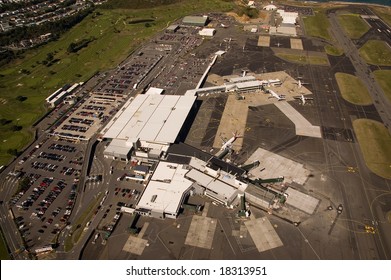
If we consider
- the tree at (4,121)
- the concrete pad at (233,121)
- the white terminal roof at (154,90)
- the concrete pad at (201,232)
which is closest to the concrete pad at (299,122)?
the concrete pad at (233,121)

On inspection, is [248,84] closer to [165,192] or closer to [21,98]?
[165,192]

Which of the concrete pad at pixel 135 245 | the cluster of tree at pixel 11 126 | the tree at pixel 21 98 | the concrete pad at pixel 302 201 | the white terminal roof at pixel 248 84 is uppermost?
the white terminal roof at pixel 248 84

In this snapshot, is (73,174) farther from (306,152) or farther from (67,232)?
(306,152)

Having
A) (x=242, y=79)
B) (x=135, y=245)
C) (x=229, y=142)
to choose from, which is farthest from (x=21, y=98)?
(x=242, y=79)

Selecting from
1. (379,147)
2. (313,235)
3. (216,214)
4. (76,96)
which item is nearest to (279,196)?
(313,235)

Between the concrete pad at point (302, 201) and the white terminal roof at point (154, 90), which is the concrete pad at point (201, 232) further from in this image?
the white terminal roof at point (154, 90)

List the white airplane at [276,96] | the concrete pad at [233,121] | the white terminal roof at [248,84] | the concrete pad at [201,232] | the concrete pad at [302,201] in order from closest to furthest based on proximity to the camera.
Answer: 1. the concrete pad at [201,232]
2. the concrete pad at [302,201]
3. the concrete pad at [233,121]
4. the white airplane at [276,96]
5. the white terminal roof at [248,84]
